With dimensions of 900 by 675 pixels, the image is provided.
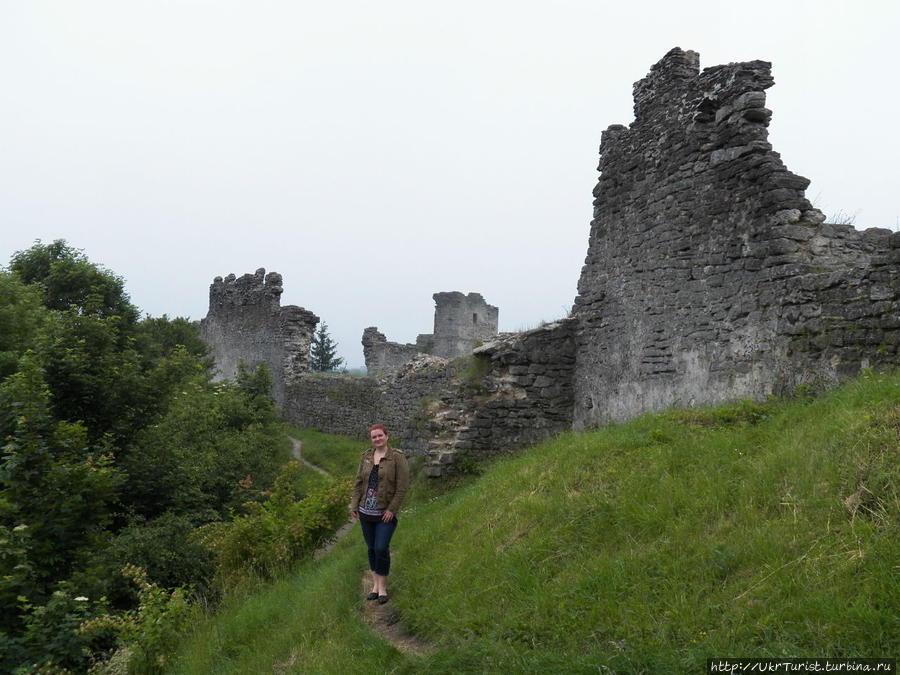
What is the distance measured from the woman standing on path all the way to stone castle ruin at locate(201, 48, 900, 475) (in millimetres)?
3580

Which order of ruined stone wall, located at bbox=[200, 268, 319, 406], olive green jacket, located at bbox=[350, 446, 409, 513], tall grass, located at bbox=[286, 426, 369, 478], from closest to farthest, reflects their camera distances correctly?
olive green jacket, located at bbox=[350, 446, 409, 513] → tall grass, located at bbox=[286, 426, 369, 478] → ruined stone wall, located at bbox=[200, 268, 319, 406]

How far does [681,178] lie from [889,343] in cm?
386

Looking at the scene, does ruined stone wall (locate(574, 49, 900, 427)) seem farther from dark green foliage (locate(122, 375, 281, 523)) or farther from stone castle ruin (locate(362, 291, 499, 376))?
stone castle ruin (locate(362, 291, 499, 376))

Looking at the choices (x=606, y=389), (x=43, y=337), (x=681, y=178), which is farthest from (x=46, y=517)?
(x=681, y=178)

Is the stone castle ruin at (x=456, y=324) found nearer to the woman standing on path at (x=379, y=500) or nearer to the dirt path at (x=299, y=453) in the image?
the dirt path at (x=299, y=453)

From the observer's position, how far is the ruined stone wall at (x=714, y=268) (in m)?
6.24

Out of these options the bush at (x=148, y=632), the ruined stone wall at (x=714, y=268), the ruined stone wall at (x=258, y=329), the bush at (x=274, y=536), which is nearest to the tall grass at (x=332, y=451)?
the ruined stone wall at (x=258, y=329)

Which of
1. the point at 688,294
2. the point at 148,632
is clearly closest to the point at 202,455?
the point at 148,632

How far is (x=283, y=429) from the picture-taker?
2084 cm

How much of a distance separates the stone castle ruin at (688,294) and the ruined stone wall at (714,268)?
0.06ft

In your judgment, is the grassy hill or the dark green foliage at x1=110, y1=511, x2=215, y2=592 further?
the dark green foliage at x1=110, y1=511, x2=215, y2=592

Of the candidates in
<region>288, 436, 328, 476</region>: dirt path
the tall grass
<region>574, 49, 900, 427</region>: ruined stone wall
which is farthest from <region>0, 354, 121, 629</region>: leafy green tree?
<region>288, 436, 328, 476</region>: dirt path

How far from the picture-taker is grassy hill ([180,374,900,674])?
333 cm

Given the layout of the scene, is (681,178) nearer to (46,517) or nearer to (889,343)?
(889,343)
